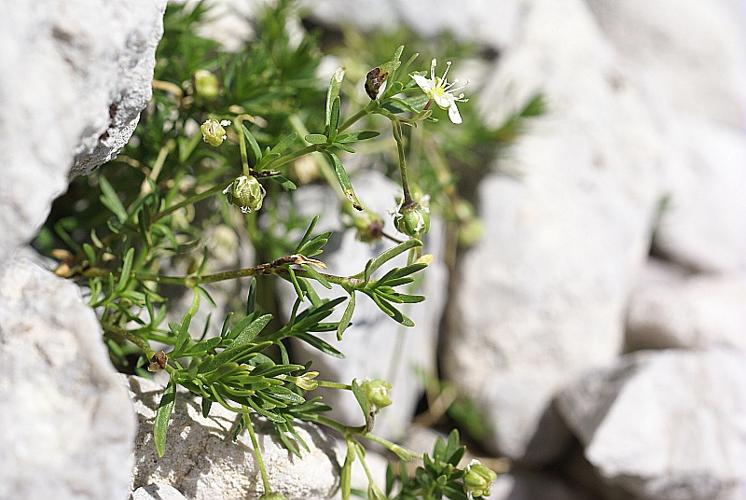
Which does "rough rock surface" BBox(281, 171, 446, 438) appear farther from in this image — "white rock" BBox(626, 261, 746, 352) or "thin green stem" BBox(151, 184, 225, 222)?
"white rock" BBox(626, 261, 746, 352)

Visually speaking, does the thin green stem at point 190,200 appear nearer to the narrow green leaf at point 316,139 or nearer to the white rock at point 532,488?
the narrow green leaf at point 316,139

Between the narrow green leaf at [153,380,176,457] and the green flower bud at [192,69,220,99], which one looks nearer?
the narrow green leaf at [153,380,176,457]

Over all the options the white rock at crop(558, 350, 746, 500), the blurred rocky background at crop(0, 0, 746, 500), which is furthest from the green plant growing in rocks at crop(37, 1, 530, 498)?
the white rock at crop(558, 350, 746, 500)

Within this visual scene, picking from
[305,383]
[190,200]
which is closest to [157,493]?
[305,383]

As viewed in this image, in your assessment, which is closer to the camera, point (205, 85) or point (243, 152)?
point (243, 152)

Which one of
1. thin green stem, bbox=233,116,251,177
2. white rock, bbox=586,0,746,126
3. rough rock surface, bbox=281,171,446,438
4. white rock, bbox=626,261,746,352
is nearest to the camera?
thin green stem, bbox=233,116,251,177

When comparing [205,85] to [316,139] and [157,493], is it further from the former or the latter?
[157,493]

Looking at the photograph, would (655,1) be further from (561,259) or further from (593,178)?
(561,259)
